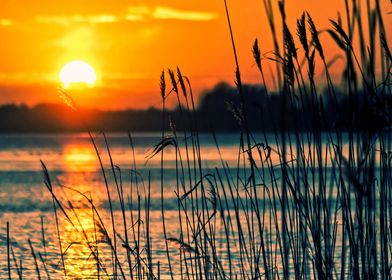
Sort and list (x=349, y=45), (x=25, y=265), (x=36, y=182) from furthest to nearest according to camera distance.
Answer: (x=36, y=182) < (x=25, y=265) < (x=349, y=45)

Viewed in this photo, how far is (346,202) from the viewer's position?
4.30 meters

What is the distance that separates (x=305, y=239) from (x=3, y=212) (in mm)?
12921

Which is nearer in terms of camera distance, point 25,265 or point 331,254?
point 331,254

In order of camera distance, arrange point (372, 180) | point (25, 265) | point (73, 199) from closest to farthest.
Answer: point (372, 180) → point (25, 265) → point (73, 199)

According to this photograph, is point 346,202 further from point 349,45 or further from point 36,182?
point 36,182

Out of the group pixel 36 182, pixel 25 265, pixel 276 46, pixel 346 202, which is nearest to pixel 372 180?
pixel 346 202

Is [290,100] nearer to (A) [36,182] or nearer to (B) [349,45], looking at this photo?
(B) [349,45]

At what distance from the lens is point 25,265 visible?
28.5 feet

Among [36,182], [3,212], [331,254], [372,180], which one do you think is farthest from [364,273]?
[36,182]

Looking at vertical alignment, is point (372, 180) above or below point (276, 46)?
below

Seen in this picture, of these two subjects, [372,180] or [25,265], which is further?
[25,265]

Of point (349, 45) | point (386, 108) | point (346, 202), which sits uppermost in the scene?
point (349, 45)

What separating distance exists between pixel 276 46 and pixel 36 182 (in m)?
24.5

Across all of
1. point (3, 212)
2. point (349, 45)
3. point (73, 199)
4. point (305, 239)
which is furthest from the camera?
point (73, 199)
